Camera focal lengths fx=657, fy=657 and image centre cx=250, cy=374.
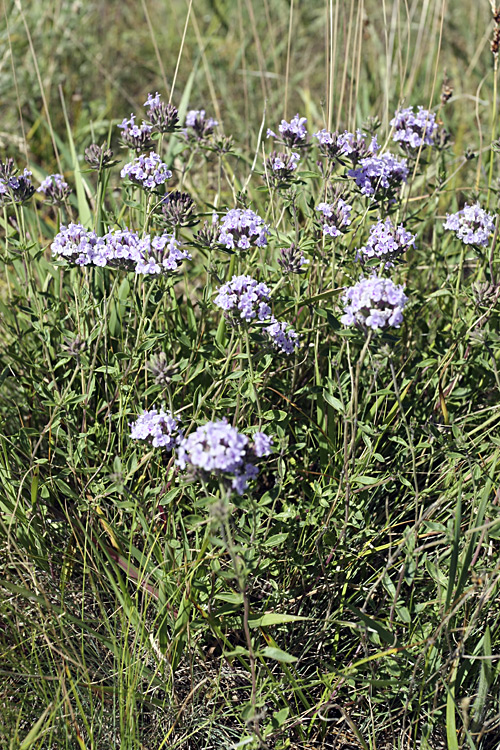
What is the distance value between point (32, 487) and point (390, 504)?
1276 mm

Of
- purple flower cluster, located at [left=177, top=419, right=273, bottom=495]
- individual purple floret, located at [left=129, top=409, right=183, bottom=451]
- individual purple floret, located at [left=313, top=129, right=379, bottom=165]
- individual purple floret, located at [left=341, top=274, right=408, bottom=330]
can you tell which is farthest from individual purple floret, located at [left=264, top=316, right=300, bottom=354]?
individual purple floret, located at [left=313, top=129, right=379, bottom=165]

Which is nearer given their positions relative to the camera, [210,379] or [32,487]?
[32,487]

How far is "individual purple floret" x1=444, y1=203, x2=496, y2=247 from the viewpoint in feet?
7.92

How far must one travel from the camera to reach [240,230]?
6.93 feet

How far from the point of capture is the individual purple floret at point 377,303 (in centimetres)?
175

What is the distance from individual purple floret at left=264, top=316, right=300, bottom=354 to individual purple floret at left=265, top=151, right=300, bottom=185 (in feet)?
1.92

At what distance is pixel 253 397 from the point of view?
205cm

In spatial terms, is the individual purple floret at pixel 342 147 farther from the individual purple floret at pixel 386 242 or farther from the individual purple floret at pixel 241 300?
the individual purple floret at pixel 241 300

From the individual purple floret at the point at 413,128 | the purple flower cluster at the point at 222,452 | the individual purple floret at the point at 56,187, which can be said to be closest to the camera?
the purple flower cluster at the point at 222,452

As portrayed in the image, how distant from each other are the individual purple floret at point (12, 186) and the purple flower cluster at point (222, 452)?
134 cm

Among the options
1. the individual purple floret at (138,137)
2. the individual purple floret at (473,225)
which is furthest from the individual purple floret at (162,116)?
the individual purple floret at (473,225)

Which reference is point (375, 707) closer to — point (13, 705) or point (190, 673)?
point (190, 673)

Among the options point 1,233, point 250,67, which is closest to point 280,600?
point 1,233

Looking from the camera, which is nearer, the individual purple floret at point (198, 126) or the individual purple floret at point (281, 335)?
the individual purple floret at point (281, 335)
